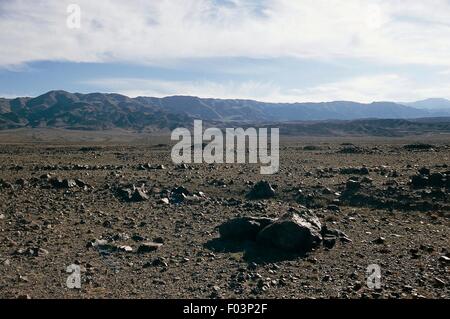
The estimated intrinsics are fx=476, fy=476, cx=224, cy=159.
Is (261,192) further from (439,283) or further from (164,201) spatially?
(439,283)

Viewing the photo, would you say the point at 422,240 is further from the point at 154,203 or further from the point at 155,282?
the point at 154,203

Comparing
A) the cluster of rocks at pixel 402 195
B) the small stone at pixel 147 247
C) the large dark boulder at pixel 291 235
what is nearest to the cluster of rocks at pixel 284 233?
the large dark boulder at pixel 291 235

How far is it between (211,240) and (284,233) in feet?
7.23

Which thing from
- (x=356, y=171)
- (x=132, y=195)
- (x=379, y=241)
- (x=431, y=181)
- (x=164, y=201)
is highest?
(x=431, y=181)

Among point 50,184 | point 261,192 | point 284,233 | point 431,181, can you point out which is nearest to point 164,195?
point 261,192

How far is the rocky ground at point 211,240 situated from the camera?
9344 mm

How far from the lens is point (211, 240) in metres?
12.8

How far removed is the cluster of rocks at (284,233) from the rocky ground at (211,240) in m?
0.10

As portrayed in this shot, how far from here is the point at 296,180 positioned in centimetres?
2308

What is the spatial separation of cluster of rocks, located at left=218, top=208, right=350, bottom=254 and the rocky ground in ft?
0.34

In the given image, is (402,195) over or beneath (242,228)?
over

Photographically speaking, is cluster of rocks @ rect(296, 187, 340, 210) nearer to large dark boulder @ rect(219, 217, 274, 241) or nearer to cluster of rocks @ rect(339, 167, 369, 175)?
large dark boulder @ rect(219, 217, 274, 241)

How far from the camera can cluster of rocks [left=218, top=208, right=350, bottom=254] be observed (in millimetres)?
11445
